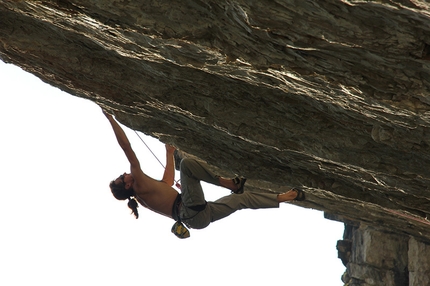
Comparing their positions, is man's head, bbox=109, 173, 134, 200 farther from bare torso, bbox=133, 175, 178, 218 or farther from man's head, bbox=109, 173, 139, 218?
bare torso, bbox=133, 175, 178, 218

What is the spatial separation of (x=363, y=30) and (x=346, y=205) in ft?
31.6

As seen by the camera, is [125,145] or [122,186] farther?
[122,186]

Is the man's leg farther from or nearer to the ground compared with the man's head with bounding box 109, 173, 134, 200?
A: farther from the ground

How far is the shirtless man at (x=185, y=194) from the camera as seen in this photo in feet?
32.8

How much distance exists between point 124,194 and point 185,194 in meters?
1.08

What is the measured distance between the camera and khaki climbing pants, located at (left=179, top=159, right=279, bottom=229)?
395 inches

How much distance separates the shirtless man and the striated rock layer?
62 centimetres

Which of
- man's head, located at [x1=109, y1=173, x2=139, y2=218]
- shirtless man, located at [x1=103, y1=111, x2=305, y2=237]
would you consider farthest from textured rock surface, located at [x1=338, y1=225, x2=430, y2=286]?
man's head, located at [x1=109, y1=173, x2=139, y2=218]

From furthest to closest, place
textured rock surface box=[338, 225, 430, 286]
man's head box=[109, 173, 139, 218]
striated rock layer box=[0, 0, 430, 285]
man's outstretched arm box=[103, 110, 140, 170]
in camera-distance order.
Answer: textured rock surface box=[338, 225, 430, 286], man's head box=[109, 173, 139, 218], man's outstretched arm box=[103, 110, 140, 170], striated rock layer box=[0, 0, 430, 285]

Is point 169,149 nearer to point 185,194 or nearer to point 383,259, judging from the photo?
point 185,194

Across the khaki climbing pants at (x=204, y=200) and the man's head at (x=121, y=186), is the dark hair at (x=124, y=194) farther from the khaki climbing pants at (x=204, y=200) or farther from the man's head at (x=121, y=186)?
the khaki climbing pants at (x=204, y=200)

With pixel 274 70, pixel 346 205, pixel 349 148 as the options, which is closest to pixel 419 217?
pixel 346 205

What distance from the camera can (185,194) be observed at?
10.3 metres

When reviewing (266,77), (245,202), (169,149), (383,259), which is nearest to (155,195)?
(169,149)
